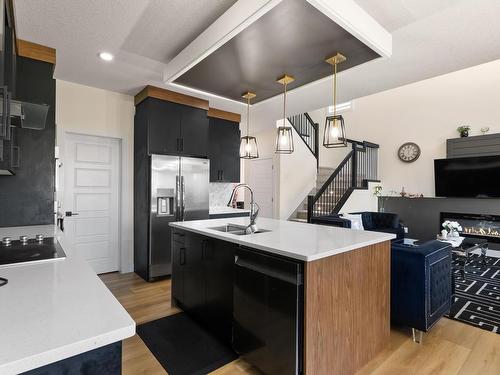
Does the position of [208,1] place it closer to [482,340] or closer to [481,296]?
[482,340]

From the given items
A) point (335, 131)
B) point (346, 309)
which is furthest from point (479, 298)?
point (335, 131)

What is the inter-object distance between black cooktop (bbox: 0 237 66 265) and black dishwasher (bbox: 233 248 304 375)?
1122 millimetres

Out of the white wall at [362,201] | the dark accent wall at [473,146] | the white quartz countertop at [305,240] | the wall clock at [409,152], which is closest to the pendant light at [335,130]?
the white quartz countertop at [305,240]

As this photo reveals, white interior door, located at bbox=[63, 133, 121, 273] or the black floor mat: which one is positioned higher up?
white interior door, located at bbox=[63, 133, 121, 273]

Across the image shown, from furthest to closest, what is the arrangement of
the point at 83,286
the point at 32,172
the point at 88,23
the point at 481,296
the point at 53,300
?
the point at 481,296, the point at 32,172, the point at 88,23, the point at 83,286, the point at 53,300

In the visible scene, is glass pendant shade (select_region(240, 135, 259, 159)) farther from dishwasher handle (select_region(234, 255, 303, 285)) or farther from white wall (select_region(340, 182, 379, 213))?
white wall (select_region(340, 182, 379, 213))

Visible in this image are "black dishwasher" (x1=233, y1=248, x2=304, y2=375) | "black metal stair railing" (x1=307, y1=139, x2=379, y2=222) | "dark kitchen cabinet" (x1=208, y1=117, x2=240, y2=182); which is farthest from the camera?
"black metal stair railing" (x1=307, y1=139, x2=379, y2=222)

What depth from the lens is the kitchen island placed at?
1.64 metres

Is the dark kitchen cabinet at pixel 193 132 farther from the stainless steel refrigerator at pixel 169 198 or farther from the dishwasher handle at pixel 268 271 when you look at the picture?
the dishwasher handle at pixel 268 271

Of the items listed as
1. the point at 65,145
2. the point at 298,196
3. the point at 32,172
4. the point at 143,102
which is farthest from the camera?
the point at 298,196

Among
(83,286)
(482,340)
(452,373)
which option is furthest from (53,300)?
(482,340)

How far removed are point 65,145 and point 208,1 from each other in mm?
2808

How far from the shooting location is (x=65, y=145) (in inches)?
145

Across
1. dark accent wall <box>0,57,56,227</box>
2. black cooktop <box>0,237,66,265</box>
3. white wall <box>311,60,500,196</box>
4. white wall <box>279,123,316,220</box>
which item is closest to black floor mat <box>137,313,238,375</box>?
black cooktop <box>0,237,66,265</box>
